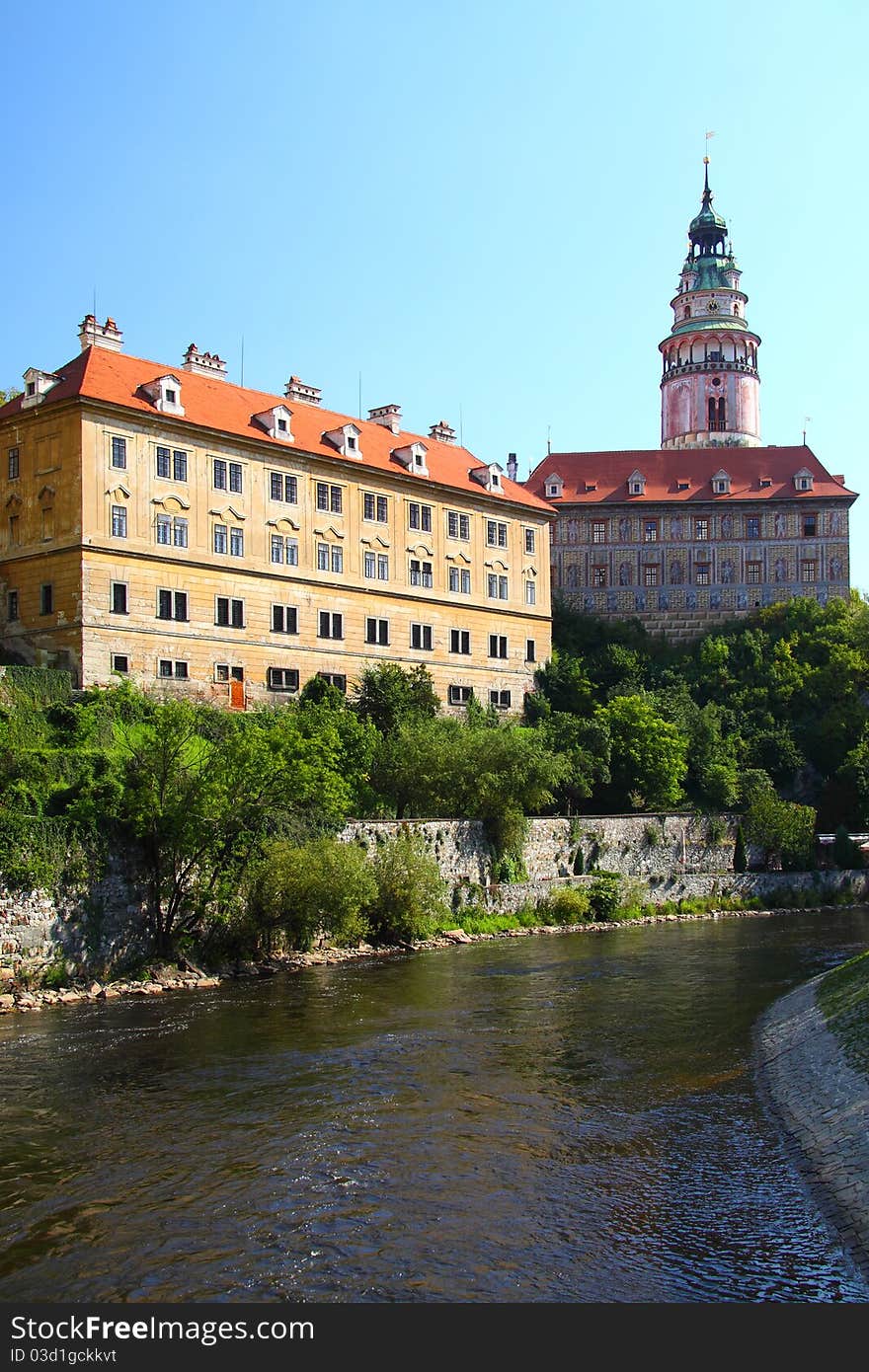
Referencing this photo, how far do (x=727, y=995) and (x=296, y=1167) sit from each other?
1451cm

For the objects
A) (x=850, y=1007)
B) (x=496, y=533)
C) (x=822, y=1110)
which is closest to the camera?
(x=822, y=1110)

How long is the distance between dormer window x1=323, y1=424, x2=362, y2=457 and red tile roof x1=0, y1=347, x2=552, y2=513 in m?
0.27

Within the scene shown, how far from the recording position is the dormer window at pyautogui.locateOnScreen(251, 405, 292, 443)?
159ft

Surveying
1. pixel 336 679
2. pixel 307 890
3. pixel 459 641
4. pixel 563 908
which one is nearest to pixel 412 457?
pixel 459 641

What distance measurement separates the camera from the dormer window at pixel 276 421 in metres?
48.3

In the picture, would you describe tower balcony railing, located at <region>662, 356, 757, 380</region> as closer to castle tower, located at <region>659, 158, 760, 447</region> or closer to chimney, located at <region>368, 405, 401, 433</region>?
castle tower, located at <region>659, 158, 760, 447</region>

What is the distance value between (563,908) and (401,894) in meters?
9.29

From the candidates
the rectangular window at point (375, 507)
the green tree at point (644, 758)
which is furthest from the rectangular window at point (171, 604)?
the green tree at point (644, 758)

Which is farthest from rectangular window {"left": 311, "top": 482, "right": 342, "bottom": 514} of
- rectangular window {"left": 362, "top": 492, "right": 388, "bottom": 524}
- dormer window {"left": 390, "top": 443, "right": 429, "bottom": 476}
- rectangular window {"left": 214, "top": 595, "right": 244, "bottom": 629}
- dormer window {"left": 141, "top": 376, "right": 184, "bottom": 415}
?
dormer window {"left": 141, "top": 376, "right": 184, "bottom": 415}

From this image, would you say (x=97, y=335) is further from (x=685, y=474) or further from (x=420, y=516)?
(x=685, y=474)

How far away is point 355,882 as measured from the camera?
32.7m

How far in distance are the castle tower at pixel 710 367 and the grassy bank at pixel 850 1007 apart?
65703 millimetres

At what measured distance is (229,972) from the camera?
31.0m

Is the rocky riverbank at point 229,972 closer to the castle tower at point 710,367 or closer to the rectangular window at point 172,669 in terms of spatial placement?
the rectangular window at point 172,669
